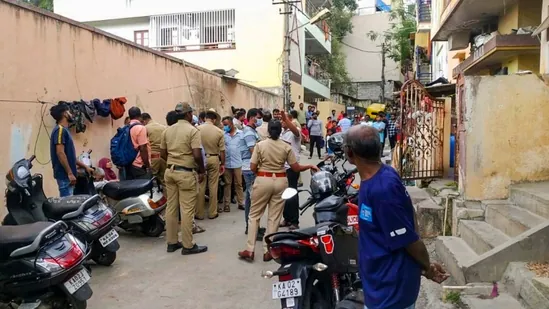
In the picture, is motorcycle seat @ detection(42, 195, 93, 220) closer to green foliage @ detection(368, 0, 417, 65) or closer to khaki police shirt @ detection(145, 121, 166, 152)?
khaki police shirt @ detection(145, 121, 166, 152)

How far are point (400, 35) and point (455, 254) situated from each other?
3015 cm

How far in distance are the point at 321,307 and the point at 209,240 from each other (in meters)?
3.53

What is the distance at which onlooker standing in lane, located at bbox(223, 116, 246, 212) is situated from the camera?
28.9 feet

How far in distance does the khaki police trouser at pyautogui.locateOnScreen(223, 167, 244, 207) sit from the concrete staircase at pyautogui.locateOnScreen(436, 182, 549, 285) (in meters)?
4.22

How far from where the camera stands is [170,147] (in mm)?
6207

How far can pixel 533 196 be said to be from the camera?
5.14 metres

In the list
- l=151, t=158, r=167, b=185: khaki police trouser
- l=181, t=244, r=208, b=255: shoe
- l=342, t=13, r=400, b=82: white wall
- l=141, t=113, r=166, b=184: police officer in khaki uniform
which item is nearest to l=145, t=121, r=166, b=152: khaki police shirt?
l=141, t=113, r=166, b=184: police officer in khaki uniform

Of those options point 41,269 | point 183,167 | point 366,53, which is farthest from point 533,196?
point 366,53

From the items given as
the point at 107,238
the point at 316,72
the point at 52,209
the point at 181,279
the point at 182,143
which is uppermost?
the point at 316,72

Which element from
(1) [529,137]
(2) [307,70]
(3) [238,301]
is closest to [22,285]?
(3) [238,301]

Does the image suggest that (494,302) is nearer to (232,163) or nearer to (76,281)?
(76,281)

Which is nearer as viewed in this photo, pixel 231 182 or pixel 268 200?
pixel 268 200

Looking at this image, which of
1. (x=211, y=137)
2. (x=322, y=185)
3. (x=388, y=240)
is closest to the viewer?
(x=388, y=240)

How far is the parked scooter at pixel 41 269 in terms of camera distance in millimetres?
3822
